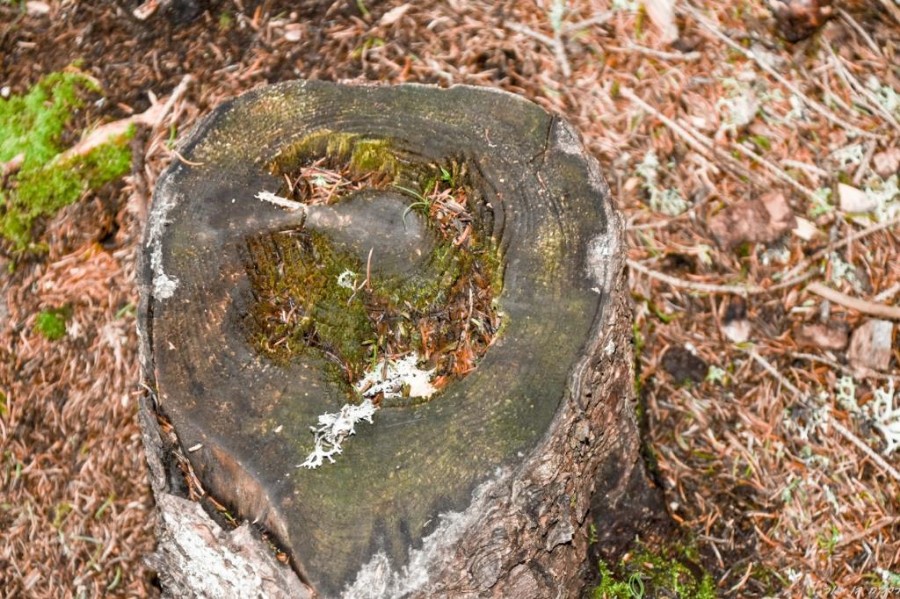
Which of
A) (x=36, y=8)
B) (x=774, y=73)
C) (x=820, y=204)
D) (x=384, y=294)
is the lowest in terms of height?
(x=820, y=204)

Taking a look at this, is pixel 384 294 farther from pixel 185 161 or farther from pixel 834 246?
pixel 834 246

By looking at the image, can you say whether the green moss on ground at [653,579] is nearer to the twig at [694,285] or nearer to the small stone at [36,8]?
the twig at [694,285]

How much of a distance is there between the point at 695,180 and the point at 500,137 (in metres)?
1.37

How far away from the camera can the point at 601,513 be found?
2.86 meters

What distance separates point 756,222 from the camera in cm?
341

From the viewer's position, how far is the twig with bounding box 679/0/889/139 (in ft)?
11.6

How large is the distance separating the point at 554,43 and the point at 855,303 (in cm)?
176

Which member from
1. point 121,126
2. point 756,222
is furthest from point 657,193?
point 121,126

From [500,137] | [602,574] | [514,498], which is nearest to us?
[514,498]

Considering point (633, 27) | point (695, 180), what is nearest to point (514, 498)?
point (695, 180)

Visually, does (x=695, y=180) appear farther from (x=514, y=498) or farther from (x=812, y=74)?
(x=514, y=498)

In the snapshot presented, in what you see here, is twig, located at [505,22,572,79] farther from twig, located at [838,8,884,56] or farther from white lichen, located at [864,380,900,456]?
white lichen, located at [864,380,900,456]

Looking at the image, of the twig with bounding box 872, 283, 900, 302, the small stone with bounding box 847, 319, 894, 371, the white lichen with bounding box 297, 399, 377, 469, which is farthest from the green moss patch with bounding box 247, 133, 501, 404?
the twig with bounding box 872, 283, 900, 302

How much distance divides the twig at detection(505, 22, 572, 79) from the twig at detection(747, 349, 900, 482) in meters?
1.53
